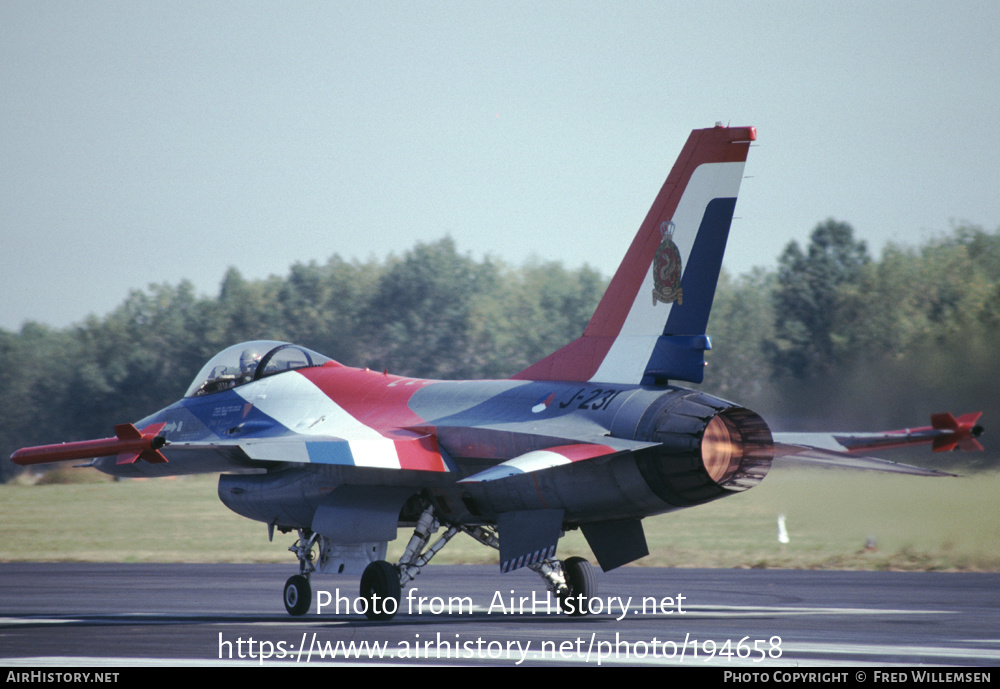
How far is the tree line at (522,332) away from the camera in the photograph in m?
25.6

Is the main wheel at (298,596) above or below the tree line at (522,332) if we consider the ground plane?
below

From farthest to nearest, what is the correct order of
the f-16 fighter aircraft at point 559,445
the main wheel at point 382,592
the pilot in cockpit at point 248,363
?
the pilot in cockpit at point 248,363
the main wheel at point 382,592
the f-16 fighter aircraft at point 559,445

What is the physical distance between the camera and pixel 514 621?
14.2m

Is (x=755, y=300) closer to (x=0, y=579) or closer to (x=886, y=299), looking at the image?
(x=886, y=299)

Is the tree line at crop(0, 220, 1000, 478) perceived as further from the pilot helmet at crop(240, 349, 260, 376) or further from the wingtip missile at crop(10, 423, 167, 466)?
the wingtip missile at crop(10, 423, 167, 466)

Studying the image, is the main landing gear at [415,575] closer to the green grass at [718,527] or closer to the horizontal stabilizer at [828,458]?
the horizontal stabilizer at [828,458]

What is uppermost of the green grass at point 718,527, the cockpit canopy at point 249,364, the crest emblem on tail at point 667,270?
the crest emblem on tail at point 667,270

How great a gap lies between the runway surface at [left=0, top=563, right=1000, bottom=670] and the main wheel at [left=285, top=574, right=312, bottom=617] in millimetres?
177

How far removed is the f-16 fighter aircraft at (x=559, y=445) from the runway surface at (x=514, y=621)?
1001mm

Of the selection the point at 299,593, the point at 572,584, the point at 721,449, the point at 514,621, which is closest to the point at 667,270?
the point at 721,449

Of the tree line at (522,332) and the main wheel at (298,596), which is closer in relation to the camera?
the main wheel at (298,596)
